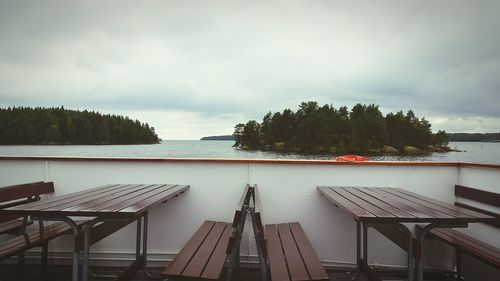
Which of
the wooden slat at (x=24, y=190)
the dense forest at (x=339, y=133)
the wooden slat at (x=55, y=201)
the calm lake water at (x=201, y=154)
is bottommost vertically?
the calm lake water at (x=201, y=154)

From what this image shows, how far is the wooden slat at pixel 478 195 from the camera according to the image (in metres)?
2.58

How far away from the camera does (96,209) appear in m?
1.91

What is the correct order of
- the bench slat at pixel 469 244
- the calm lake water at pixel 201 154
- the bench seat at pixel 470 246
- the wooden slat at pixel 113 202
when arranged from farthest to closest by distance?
the calm lake water at pixel 201 154 → the bench slat at pixel 469 244 → the bench seat at pixel 470 246 → the wooden slat at pixel 113 202

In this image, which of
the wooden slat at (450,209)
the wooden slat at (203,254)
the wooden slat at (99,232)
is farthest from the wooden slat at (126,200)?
the wooden slat at (450,209)

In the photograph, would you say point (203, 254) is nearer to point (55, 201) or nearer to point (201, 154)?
point (55, 201)

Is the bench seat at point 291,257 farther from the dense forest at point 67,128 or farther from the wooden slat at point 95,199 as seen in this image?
the dense forest at point 67,128

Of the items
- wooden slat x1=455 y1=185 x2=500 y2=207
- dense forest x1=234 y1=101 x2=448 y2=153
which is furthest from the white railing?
dense forest x1=234 y1=101 x2=448 y2=153

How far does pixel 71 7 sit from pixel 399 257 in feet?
30.3

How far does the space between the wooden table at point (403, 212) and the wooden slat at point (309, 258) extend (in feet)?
1.21

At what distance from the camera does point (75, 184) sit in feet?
10.9

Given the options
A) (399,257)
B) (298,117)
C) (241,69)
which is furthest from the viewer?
(298,117)

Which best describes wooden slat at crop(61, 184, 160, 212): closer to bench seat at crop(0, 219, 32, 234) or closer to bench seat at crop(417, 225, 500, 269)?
bench seat at crop(0, 219, 32, 234)

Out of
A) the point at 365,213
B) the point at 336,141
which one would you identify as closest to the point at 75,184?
the point at 365,213

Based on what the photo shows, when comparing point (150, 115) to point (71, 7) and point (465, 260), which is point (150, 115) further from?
point (465, 260)
